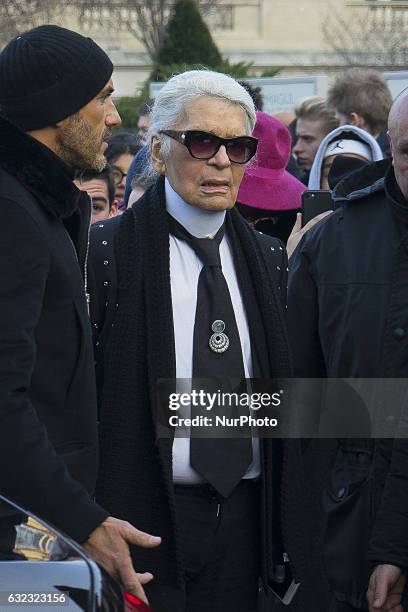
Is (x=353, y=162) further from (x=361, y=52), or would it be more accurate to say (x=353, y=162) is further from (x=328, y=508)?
(x=361, y=52)

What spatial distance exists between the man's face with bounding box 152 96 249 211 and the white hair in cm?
2

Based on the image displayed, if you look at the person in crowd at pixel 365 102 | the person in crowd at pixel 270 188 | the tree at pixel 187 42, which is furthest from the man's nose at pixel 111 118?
the tree at pixel 187 42

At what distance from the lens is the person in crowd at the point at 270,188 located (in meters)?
5.25

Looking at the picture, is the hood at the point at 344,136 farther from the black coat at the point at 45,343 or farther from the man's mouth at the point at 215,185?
the black coat at the point at 45,343

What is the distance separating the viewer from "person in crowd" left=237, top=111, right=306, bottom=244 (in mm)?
5250

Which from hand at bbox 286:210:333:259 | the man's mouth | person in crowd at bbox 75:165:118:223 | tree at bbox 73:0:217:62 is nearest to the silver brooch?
the man's mouth

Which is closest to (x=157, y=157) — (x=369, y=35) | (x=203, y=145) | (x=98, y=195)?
(x=203, y=145)

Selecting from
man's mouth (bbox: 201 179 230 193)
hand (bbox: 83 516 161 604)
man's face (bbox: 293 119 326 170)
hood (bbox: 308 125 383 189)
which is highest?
man's mouth (bbox: 201 179 230 193)

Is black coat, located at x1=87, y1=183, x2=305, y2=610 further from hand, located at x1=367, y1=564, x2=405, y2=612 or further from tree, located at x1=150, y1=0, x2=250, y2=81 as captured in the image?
tree, located at x1=150, y1=0, x2=250, y2=81

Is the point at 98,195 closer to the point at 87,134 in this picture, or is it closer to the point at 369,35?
the point at 87,134

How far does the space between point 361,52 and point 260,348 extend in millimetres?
30575

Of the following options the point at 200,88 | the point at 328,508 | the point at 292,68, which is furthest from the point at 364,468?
the point at 292,68

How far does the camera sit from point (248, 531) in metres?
3.61

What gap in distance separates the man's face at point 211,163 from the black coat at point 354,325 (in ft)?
1.44
